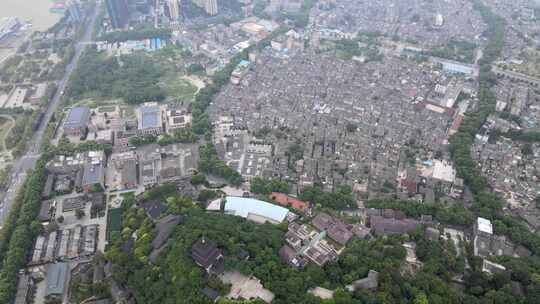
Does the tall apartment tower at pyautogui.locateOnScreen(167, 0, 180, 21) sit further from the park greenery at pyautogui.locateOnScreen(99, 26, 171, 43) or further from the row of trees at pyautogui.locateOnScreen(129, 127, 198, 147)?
the row of trees at pyautogui.locateOnScreen(129, 127, 198, 147)

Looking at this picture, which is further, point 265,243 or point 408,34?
point 408,34

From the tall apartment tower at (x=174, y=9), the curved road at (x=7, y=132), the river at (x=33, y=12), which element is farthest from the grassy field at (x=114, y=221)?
the river at (x=33, y=12)

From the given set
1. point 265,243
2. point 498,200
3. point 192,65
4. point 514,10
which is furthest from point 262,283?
point 514,10

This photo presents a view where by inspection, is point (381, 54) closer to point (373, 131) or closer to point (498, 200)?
point (373, 131)

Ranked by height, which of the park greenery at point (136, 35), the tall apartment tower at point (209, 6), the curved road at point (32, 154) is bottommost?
the curved road at point (32, 154)

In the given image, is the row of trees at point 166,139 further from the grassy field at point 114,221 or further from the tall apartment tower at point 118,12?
the tall apartment tower at point 118,12

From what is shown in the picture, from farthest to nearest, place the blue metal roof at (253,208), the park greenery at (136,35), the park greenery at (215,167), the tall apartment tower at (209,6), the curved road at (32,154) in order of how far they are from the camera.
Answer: the tall apartment tower at (209,6) < the park greenery at (136,35) < the park greenery at (215,167) < the curved road at (32,154) < the blue metal roof at (253,208)
